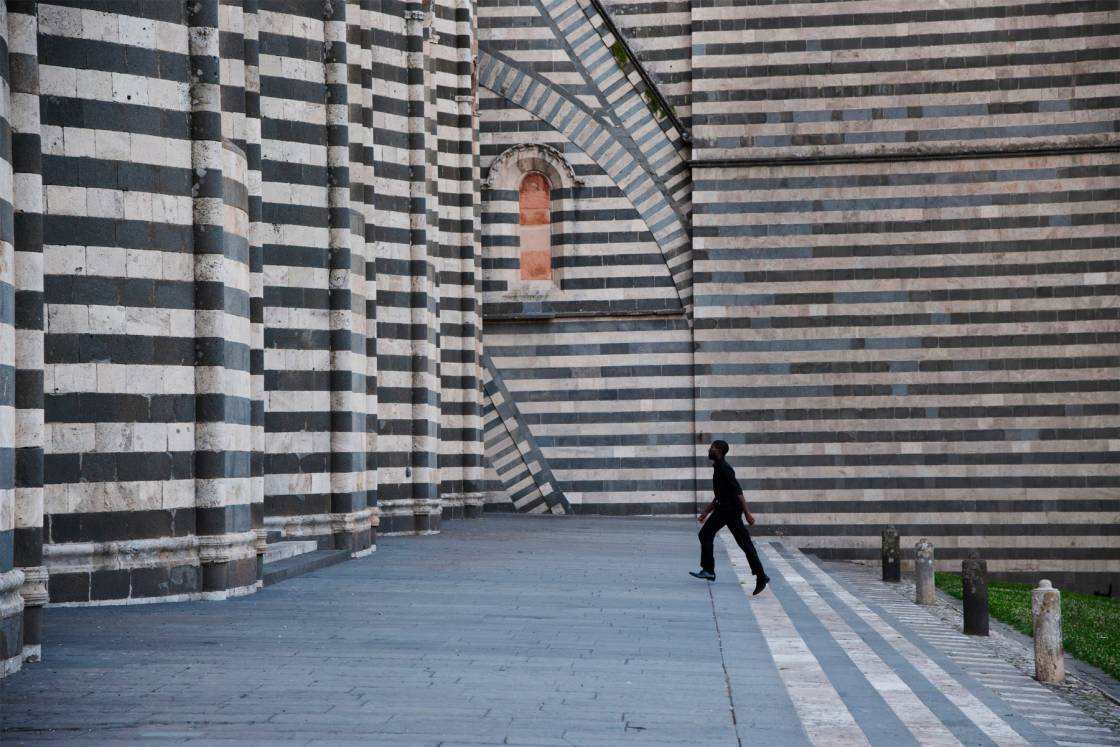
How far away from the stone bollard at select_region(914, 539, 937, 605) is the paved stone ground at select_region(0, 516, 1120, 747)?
181 cm

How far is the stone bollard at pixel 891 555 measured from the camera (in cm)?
1670

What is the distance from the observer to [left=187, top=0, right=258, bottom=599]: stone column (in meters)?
10.3

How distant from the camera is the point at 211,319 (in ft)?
33.8

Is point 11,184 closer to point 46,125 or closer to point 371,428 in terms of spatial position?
point 46,125

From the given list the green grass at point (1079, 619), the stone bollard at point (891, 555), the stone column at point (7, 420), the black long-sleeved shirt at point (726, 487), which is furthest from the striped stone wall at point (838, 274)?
the stone column at point (7, 420)

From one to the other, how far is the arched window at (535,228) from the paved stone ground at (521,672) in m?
11.4

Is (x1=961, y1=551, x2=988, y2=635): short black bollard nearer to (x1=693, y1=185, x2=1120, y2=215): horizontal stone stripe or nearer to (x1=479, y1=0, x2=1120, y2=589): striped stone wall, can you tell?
(x1=479, y1=0, x2=1120, y2=589): striped stone wall

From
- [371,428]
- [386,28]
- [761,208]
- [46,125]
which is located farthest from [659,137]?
[46,125]

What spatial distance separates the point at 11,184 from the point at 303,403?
6.43 meters

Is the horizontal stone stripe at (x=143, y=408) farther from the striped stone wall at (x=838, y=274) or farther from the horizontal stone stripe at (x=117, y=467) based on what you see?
the striped stone wall at (x=838, y=274)

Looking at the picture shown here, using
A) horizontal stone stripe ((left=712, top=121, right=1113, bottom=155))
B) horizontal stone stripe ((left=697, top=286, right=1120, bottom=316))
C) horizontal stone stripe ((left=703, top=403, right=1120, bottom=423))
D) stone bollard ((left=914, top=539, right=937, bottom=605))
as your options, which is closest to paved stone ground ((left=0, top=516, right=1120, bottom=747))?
stone bollard ((left=914, top=539, right=937, bottom=605))

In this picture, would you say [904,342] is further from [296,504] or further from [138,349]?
[138,349]

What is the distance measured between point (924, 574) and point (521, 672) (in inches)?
287

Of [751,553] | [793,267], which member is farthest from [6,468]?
Result: [793,267]
